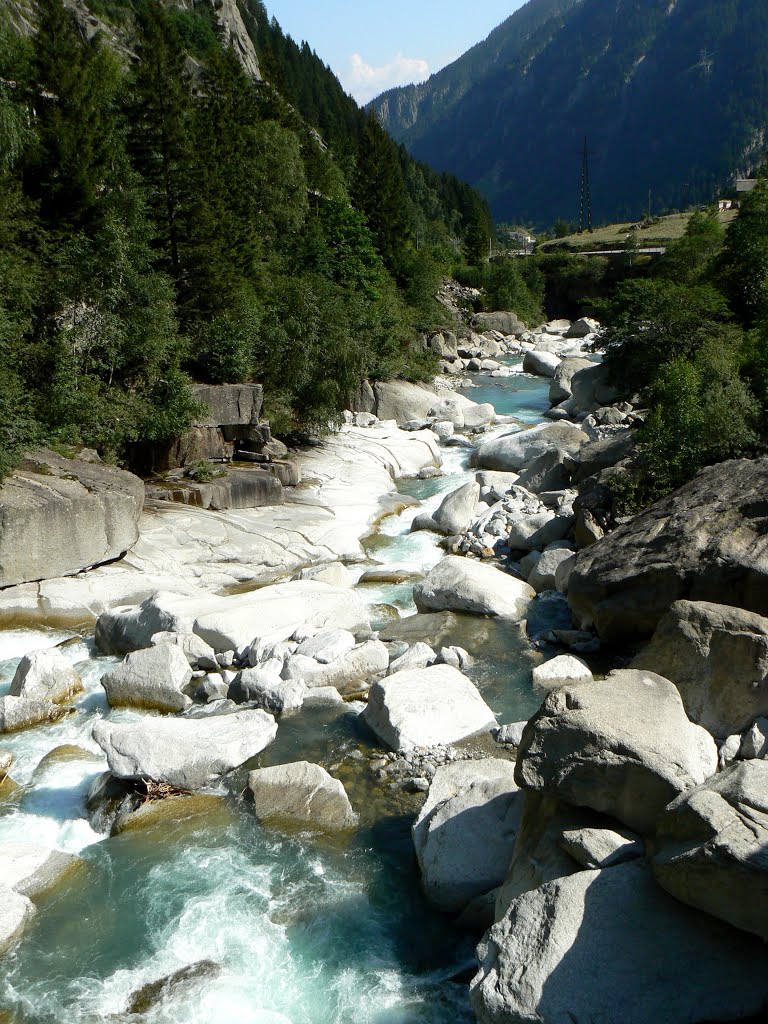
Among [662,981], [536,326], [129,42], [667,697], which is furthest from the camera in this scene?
[536,326]

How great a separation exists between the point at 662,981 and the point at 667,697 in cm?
298

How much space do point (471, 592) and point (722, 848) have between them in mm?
9242

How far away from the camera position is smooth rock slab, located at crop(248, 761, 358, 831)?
9406 mm

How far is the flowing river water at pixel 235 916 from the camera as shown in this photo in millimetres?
7117

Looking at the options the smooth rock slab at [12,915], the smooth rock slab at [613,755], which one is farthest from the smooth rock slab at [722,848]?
the smooth rock slab at [12,915]

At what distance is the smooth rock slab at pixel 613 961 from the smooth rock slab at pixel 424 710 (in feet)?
13.8

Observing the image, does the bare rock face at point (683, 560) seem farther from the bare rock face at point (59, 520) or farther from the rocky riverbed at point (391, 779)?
the bare rock face at point (59, 520)

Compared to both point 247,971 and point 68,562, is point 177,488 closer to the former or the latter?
point 68,562

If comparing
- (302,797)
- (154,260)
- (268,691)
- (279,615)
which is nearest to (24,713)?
(268,691)

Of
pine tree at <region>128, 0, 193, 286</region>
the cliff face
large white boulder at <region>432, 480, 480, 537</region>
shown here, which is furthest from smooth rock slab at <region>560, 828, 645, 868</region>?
the cliff face

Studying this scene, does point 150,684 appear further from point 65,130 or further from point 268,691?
point 65,130

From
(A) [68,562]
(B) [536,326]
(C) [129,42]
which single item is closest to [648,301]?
(A) [68,562]

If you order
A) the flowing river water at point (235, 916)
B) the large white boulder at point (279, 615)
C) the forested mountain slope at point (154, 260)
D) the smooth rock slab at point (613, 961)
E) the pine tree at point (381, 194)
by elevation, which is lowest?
the flowing river water at point (235, 916)

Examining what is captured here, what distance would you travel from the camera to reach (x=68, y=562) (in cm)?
1588
